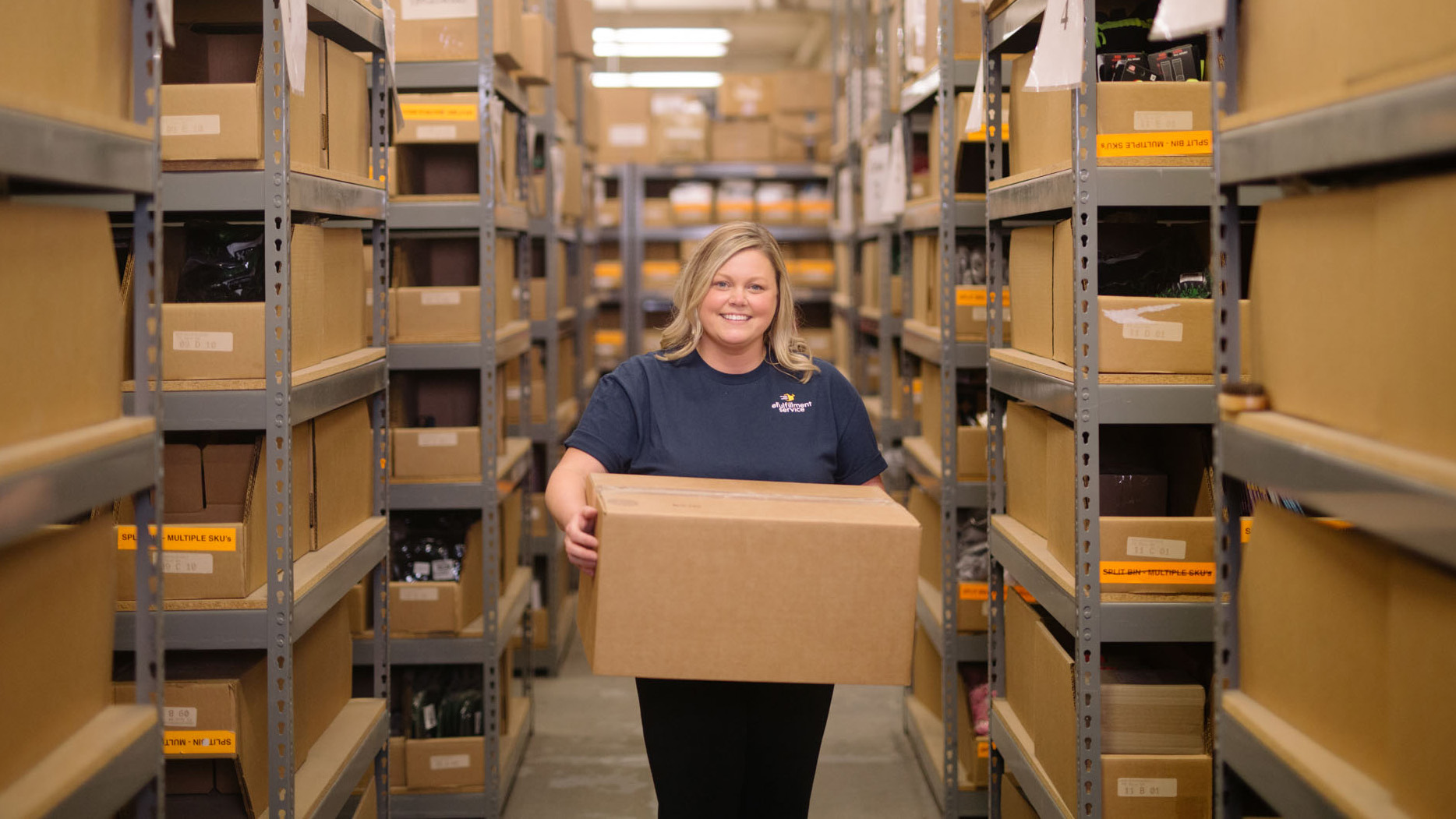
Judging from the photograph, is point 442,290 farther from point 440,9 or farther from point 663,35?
point 663,35

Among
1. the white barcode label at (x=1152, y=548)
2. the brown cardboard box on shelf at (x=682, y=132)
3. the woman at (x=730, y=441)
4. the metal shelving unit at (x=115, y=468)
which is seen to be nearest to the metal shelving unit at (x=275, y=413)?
the metal shelving unit at (x=115, y=468)

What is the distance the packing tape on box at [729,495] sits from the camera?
1.90m

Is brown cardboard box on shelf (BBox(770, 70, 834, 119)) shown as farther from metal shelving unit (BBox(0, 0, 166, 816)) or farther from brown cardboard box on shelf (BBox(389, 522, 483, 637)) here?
metal shelving unit (BBox(0, 0, 166, 816))

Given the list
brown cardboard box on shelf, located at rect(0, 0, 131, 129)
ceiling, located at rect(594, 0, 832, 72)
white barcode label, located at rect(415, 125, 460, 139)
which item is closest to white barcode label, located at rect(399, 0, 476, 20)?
white barcode label, located at rect(415, 125, 460, 139)

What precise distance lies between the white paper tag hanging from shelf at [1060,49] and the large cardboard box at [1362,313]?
693 millimetres

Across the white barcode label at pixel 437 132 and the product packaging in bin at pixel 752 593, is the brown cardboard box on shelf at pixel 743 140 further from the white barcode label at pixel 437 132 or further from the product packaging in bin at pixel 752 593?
the product packaging in bin at pixel 752 593

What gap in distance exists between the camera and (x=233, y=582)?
215 cm

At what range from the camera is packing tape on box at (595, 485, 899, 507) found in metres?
A: 1.90

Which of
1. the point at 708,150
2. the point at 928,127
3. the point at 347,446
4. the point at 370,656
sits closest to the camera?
the point at 347,446

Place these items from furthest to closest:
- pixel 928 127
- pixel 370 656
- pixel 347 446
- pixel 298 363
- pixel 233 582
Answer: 1. pixel 928 127
2. pixel 370 656
3. pixel 347 446
4. pixel 298 363
5. pixel 233 582

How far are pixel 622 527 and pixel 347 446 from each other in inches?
46.3

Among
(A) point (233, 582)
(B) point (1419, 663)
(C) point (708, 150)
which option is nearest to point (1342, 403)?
(B) point (1419, 663)

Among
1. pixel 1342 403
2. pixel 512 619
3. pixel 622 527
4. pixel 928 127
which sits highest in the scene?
pixel 928 127

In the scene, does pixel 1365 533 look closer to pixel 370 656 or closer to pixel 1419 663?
pixel 1419 663
